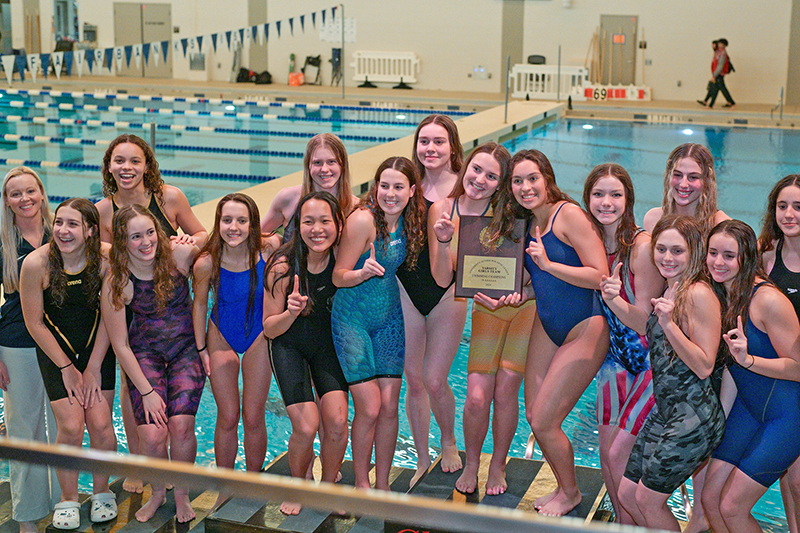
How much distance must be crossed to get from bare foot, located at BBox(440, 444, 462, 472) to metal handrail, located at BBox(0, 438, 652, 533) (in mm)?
2362

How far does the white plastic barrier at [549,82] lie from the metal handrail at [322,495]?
1760cm

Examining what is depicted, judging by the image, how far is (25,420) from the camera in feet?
10.4

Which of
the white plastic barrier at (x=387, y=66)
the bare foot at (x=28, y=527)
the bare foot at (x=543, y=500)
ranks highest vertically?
the white plastic barrier at (x=387, y=66)

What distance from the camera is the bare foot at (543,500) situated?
10.3ft

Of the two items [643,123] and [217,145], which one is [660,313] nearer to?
[217,145]

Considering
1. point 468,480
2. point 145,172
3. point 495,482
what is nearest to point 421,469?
point 468,480

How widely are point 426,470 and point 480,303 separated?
0.80 meters

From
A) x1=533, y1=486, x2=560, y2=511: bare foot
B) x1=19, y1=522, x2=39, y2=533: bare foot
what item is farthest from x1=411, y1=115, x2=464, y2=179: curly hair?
x1=19, y1=522, x2=39, y2=533: bare foot

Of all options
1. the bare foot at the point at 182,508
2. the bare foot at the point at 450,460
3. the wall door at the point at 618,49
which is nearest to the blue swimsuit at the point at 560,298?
the bare foot at the point at 450,460

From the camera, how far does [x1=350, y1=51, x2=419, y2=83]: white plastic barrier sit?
822 inches

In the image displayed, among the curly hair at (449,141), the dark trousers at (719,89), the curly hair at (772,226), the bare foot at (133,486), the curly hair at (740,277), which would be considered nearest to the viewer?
the curly hair at (740,277)

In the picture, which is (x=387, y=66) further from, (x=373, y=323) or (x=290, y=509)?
(x=290, y=509)

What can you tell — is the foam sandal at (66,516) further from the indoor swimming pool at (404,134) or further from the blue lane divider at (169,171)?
the blue lane divider at (169,171)

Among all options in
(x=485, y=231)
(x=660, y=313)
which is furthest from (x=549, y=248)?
(x=660, y=313)
